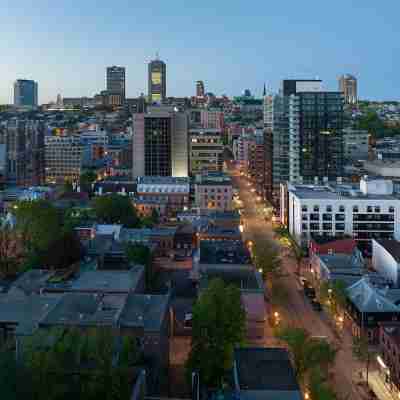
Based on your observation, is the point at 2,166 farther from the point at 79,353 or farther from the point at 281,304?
the point at 79,353

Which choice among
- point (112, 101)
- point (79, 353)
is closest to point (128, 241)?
point (79, 353)

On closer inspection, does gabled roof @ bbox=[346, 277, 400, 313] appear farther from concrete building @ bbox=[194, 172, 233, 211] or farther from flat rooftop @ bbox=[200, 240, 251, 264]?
concrete building @ bbox=[194, 172, 233, 211]

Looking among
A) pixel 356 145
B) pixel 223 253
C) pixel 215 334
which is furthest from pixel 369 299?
pixel 356 145

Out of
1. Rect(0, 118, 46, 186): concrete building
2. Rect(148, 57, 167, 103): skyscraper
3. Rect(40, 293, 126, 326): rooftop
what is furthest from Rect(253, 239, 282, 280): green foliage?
Rect(148, 57, 167, 103): skyscraper

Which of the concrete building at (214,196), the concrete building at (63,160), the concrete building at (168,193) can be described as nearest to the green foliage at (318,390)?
the concrete building at (214,196)

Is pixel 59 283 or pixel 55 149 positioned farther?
pixel 55 149

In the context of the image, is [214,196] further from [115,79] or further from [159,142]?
[115,79]
